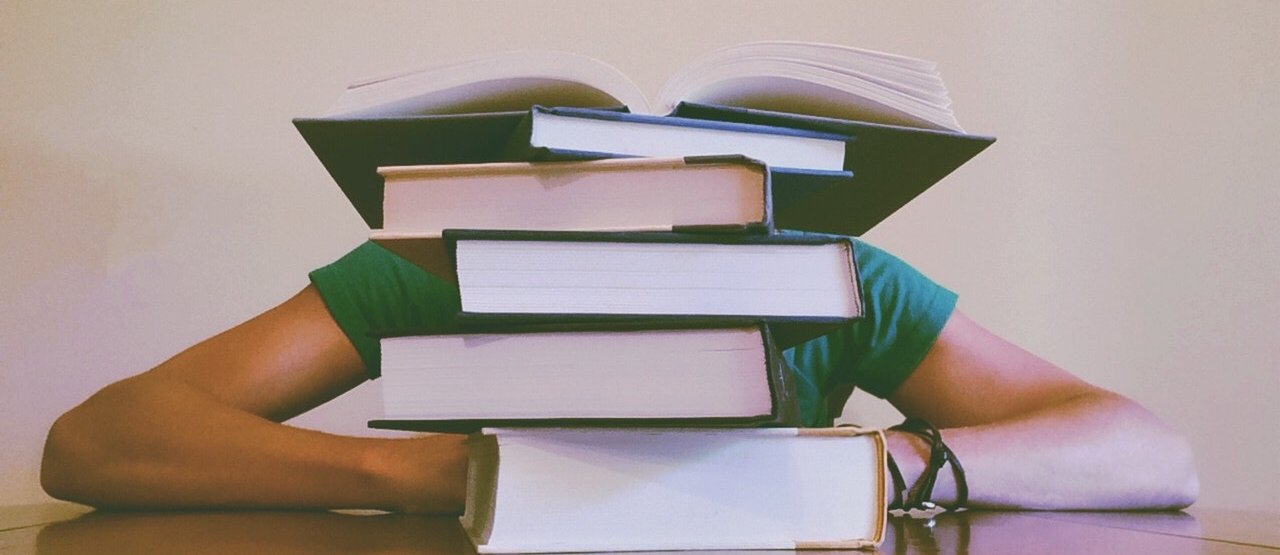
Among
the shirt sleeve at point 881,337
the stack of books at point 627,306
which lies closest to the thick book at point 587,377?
the stack of books at point 627,306

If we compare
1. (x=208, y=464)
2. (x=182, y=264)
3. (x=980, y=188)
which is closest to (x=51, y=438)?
(x=208, y=464)

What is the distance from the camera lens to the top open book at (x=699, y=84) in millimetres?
505

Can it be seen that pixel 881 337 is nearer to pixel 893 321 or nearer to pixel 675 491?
pixel 893 321

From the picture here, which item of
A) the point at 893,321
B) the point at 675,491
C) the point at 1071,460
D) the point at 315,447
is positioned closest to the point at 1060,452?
the point at 1071,460

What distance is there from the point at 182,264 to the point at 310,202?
0.18 metres

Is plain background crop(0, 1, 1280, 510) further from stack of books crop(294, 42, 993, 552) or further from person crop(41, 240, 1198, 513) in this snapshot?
stack of books crop(294, 42, 993, 552)

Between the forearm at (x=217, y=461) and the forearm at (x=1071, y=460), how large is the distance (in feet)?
1.17

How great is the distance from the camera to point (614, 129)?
50 centimetres

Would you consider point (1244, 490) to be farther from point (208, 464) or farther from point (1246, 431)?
point (208, 464)

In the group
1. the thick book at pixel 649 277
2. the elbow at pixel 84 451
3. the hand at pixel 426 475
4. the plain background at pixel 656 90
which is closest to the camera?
the thick book at pixel 649 277

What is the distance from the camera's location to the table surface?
1.63 ft

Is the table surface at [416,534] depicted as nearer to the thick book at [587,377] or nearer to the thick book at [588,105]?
the thick book at [587,377]

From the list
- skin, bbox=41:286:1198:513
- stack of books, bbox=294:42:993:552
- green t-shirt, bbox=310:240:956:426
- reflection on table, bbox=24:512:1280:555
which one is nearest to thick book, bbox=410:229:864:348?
stack of books, bbox=294:42:993:552

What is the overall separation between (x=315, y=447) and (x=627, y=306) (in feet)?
1.21
